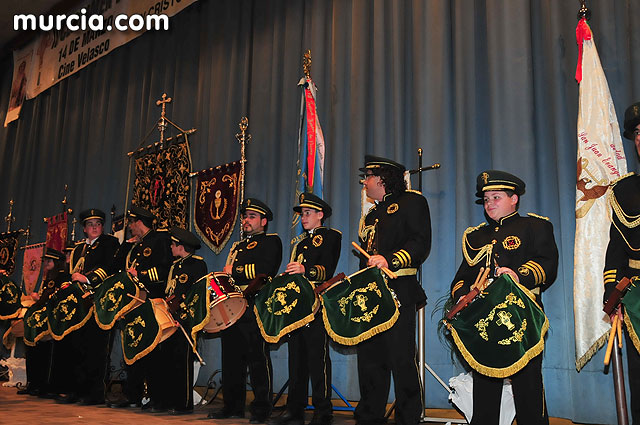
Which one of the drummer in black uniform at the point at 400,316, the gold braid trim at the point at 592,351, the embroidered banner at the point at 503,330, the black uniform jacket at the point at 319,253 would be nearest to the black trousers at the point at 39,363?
the black uniform jacket at the point at 319,253

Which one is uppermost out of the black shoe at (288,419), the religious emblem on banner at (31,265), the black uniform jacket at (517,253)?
the religious emblem on banner at (31,265)

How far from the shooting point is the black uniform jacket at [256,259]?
4.66 meters

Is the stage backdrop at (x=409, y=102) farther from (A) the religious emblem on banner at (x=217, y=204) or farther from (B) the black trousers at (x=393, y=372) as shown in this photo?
(B) the black trousers at (x=393, y=372)

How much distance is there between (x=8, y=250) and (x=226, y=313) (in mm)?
7525

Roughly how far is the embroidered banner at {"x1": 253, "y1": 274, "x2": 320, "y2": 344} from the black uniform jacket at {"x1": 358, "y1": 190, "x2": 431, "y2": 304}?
428 mm

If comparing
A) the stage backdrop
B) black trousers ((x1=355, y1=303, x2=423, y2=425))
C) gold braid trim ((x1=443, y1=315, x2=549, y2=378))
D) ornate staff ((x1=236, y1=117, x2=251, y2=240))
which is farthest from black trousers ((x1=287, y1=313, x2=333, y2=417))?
ornate staff ((x1=236, y1=117, x2=251, y2=240))

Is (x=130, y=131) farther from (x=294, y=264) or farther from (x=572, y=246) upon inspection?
(x=572, y=246)

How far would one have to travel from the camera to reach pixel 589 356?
12.1 feet

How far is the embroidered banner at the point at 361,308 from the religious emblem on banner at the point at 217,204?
118 inches

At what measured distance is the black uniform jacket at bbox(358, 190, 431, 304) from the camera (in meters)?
3.74

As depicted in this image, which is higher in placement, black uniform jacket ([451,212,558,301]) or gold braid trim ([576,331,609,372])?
black uniform jacket ([451,212,558,301])

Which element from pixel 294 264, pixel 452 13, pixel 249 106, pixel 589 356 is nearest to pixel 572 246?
pixel 589 356

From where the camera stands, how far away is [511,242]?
10.9ft

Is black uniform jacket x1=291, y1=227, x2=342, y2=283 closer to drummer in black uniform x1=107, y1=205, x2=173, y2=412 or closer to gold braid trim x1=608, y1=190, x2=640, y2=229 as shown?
drummer in black uniform x1=107, y1=205, x2=173, y2=412
